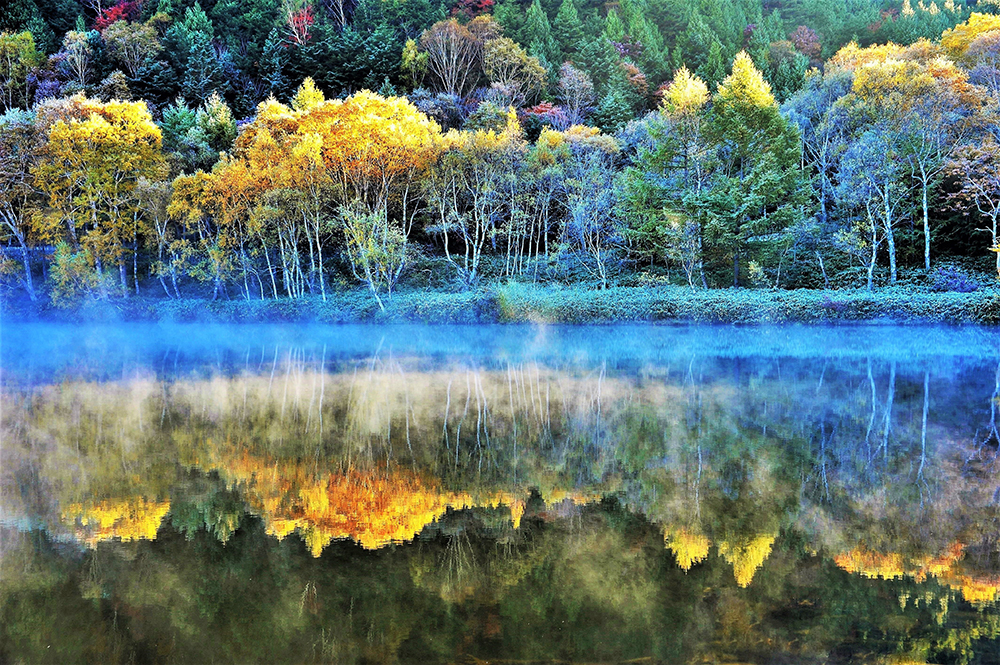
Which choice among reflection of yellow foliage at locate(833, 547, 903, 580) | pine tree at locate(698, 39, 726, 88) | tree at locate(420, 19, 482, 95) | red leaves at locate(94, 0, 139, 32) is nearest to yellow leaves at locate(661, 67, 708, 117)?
pine tree at locate(698, 39, 726, 88)

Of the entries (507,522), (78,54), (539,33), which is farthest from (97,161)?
(507,522)

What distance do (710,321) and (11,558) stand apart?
22375 millimetres

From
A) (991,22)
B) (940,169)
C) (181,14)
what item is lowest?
(940,169)

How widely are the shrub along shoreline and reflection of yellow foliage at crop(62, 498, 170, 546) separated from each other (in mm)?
20345

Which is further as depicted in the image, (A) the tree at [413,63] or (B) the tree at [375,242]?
(A) the tree at [413,63]

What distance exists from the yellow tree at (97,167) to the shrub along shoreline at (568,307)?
3325 mm

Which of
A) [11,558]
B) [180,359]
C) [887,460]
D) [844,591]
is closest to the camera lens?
[844,591]

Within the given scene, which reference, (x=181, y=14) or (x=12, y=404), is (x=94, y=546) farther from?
(x=181, y=14)

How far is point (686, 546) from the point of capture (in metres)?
5.40

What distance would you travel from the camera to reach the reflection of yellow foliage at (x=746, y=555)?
488 centimetres

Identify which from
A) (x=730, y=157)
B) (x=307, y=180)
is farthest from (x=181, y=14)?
(x=730, y=157)

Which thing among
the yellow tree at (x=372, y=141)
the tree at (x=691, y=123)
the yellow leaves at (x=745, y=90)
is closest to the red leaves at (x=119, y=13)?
the yellow tree at (x=372, y=141)

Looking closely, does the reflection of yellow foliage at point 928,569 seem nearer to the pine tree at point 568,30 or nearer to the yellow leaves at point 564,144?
the yellow leaves at point 564,144

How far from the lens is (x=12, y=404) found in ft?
38.8
